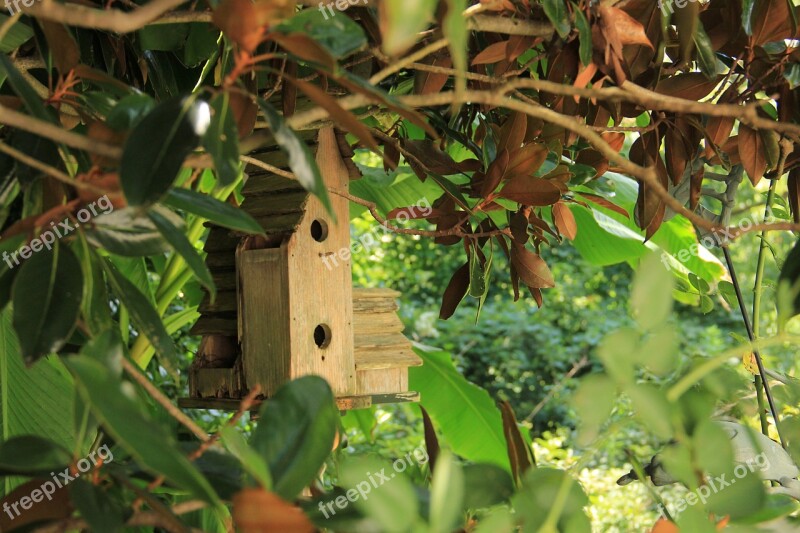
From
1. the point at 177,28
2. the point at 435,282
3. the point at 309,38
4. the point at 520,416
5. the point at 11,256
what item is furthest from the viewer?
the point at 435,282

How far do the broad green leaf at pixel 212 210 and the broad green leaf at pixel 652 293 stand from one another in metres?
0.17

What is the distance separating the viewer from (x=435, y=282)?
17.7 feet

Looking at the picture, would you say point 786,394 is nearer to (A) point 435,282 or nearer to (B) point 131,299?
(B) point 131,299

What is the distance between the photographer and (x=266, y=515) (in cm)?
26

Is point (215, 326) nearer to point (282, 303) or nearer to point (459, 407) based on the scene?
point (282, 303)

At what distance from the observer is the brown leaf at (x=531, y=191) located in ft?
2.07

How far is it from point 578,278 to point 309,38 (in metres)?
5.17

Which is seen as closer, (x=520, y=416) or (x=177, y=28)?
(x=177, y=28)

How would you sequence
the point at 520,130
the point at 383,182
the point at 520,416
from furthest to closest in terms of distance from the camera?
the point at 520,416 < the point at 383,182 < the point at 520,130

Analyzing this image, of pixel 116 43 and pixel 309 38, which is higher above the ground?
pixel 116 43

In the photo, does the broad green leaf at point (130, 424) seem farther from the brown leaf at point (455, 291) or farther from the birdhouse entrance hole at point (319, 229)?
the birdhouse entrance hole at point (319, 229)

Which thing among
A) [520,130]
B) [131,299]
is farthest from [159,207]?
[520,130]

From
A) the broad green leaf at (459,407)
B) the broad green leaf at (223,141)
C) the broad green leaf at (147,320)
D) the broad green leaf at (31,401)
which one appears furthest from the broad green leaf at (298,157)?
the broad green leaf at (459,407)

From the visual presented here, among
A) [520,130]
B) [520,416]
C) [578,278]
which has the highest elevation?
[520,130]
